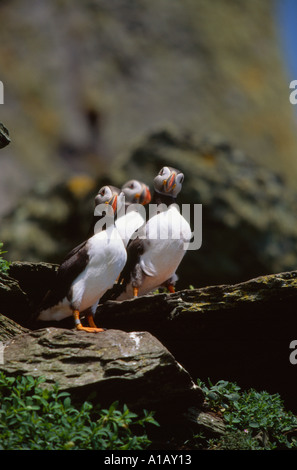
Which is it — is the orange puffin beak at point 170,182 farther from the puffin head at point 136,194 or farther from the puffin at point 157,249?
the puffin head at point 136,194

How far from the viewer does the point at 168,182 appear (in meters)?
7.59

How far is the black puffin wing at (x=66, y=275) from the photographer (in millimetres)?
6441

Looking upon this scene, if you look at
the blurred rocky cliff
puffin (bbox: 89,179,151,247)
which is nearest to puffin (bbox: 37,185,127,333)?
puffin (bbox: 89,179,151,247)

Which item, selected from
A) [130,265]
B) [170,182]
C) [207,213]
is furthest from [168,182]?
[207,213]

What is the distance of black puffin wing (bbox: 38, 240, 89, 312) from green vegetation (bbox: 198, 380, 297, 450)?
1.50 m

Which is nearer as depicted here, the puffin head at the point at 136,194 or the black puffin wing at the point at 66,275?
the black puffin wing at the point at 66,275

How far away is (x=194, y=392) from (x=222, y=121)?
25.4m

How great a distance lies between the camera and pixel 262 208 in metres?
15.4

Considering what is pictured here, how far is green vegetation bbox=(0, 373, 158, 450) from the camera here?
510 cm

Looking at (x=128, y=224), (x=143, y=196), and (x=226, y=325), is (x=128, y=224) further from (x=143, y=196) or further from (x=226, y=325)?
(x=226, y=325)

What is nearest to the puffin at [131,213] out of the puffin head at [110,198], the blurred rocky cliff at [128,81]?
the puffin head at [110,198]

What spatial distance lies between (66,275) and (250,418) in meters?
2.10

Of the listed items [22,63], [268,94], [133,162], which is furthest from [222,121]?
[133,162]

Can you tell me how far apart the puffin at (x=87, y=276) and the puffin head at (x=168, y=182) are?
110cm
